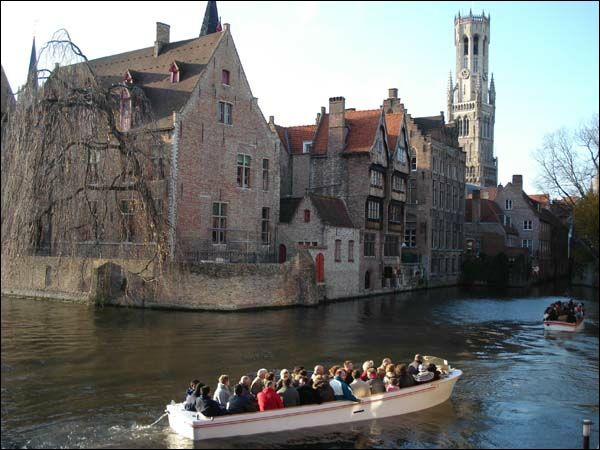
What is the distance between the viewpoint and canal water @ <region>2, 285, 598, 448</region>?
12.0 m

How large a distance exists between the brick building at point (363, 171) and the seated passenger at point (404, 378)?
81.1 feet

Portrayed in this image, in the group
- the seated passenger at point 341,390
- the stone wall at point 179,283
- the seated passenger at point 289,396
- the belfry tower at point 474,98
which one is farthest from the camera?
the belfry tower at point 474,98

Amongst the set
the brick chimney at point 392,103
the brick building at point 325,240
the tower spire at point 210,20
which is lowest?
the brick building at point 325,240

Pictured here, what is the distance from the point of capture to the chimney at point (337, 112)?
136 ft

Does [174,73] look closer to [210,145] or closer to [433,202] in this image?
[210,145]

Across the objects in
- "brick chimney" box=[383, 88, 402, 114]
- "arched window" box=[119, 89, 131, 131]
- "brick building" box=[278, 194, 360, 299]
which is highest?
"brick chimney" box=[383, 88, 402, 114]

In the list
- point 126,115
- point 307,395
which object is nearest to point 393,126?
point 126,115

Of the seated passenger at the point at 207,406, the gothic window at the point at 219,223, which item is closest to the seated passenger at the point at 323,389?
the seated passenger at the point at 207,406

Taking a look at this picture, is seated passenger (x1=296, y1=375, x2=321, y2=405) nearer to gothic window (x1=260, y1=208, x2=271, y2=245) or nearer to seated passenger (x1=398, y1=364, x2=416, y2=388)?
seated passenger (x1=398, y1=364, x2=416, y2=388)

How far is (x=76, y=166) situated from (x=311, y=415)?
9.16 meters

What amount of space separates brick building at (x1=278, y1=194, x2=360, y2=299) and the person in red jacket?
21.8 metres

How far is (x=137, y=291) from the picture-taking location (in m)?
29.6

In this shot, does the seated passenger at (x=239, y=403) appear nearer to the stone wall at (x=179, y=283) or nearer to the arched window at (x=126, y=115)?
the arched window at (x=126, y=115)

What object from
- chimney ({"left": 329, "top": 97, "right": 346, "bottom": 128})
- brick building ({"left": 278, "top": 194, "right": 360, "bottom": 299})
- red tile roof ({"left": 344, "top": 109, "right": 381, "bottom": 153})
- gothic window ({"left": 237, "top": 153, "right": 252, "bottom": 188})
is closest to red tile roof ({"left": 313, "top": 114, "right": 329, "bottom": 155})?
chimney ({"left": 329, "top": 97, "right": 346, "bottom": 128})
